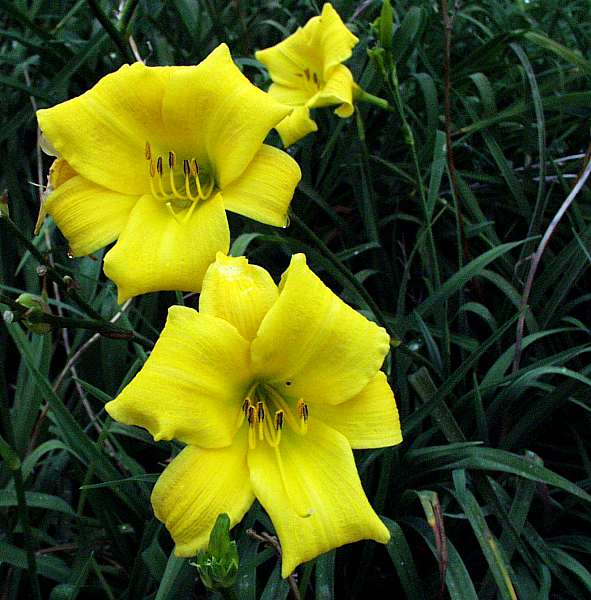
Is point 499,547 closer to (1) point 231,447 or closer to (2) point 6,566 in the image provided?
(1) point 231,447

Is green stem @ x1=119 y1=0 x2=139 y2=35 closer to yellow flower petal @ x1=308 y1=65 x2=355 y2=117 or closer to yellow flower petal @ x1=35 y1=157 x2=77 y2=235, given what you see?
yellow flower petal @ x1=35 y1=157 x2=77 y2=235

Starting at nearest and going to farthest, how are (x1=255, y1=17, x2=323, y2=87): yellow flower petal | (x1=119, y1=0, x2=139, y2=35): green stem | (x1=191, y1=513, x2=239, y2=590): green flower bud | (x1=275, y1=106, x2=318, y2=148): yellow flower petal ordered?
(x1=191, y1=513, x2=239, y2=590): green flower bud, (x1=119, y1=0, x2=139, y2=35): green stem, (x1=275, y1=106, x2=318, y2=148): yellow flower petal, (x1=255, y1=17, x2=323, y2=87): yellow flower petal

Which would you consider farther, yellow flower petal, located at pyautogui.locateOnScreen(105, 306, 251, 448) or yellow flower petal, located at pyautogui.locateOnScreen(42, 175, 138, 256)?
yellow flower petal, located at pyautogui.locateOnScreen(42, 175, 138, 256)

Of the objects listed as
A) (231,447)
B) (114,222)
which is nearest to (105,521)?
(231,447)

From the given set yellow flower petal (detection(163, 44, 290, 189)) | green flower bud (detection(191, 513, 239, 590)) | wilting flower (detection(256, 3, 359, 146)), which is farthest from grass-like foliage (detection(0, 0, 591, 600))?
green flower bud (detection(191, 513, 239, 590))

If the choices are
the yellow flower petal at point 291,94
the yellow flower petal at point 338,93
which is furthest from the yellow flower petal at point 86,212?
the yellow flower petal at point 291,94

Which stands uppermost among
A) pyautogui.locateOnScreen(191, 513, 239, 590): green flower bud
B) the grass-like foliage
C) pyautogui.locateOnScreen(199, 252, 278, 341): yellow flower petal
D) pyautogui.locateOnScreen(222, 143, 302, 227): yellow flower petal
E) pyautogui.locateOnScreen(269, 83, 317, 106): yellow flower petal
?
pyautogui.locateOnScreen(222, 143, 302, 227): yellow flower petal

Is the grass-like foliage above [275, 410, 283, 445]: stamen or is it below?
below

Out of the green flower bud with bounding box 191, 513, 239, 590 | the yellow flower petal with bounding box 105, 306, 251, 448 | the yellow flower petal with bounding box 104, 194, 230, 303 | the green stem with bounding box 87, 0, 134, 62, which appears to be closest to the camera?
the green flower bud with bounding box 191, 513, 239, 590

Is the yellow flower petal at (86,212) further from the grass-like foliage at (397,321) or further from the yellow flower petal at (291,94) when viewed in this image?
the yellow flower petal at (291,94)
